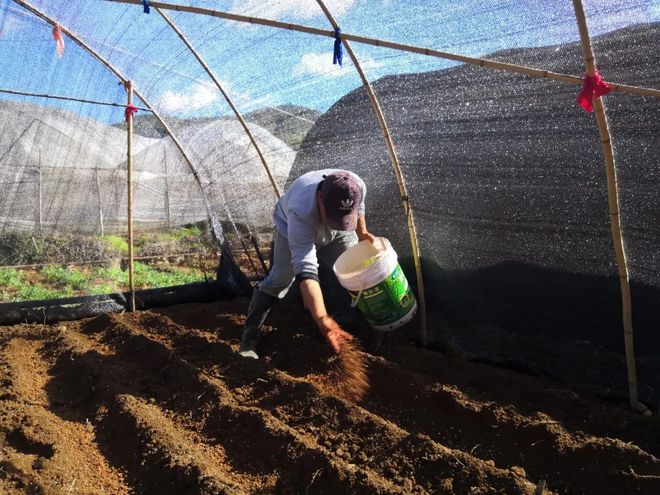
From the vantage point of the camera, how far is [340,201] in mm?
2799

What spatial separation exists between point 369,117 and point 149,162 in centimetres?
308

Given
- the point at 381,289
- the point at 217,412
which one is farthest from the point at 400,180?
the point at 217,412

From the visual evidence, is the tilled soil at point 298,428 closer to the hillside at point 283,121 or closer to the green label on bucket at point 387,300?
the green label on bucket at point 387,300

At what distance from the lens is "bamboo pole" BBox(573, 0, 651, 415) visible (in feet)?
7.41

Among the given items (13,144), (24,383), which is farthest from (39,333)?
(13,144)

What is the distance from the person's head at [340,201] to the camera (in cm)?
280

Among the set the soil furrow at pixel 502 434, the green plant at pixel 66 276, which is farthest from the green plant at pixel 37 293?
the soil furrow at pixel 502 434

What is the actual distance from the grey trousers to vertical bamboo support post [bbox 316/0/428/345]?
1.19ft

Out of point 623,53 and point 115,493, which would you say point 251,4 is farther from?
point 115,493

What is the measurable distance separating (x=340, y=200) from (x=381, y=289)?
0.63 meters

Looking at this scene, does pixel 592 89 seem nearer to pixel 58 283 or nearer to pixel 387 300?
pixel 387 300

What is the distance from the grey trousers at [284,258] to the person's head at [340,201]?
711mm

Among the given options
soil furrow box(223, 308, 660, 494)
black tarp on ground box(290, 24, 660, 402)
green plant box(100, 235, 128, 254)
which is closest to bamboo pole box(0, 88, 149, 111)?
green plant box(100, 235, 128, 254)

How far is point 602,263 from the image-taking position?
2.89 metres
